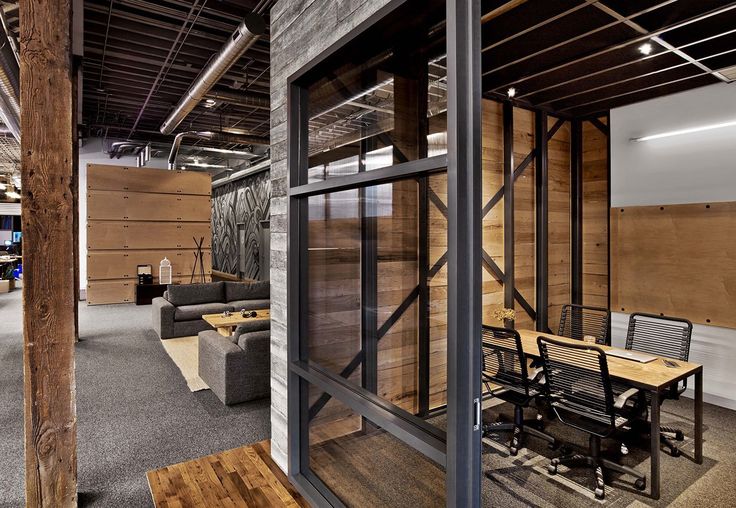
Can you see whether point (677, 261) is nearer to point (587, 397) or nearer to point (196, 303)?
point (587, 397)

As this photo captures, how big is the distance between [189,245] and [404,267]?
350 inches

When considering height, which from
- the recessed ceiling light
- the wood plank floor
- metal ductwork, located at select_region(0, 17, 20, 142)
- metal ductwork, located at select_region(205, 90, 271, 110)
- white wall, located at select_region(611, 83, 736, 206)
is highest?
metal ductwork, located at select_region(205, 90, 271, 110)

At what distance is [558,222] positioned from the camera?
506cm

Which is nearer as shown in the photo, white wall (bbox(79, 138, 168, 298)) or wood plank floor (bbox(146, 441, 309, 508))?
wood plank floor (bbox(146, 441, 309, 508))

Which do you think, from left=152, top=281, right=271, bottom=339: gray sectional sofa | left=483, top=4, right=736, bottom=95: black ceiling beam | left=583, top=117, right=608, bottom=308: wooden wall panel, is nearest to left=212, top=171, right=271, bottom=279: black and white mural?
left=152, top=281, right=271, bottom=339: gray sectional sofa

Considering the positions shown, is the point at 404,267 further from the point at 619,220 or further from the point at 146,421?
the point at 619,220

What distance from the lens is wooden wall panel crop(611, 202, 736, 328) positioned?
13.2 ft

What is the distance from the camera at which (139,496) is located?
8.06ft

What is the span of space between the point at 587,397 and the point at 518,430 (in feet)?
2.64

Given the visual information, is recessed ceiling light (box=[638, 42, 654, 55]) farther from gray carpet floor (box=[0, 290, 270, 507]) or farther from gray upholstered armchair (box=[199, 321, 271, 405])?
gray carpet floor (box=[0, 290, 270, 507])

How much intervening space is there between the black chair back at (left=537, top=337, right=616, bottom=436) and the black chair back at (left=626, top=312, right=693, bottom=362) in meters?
1.06

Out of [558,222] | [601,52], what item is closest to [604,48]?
[601,52]

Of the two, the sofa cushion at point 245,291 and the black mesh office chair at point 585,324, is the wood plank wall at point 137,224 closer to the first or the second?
the sofa cushion at point 245,291

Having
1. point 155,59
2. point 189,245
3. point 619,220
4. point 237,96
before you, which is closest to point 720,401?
point 619,220
